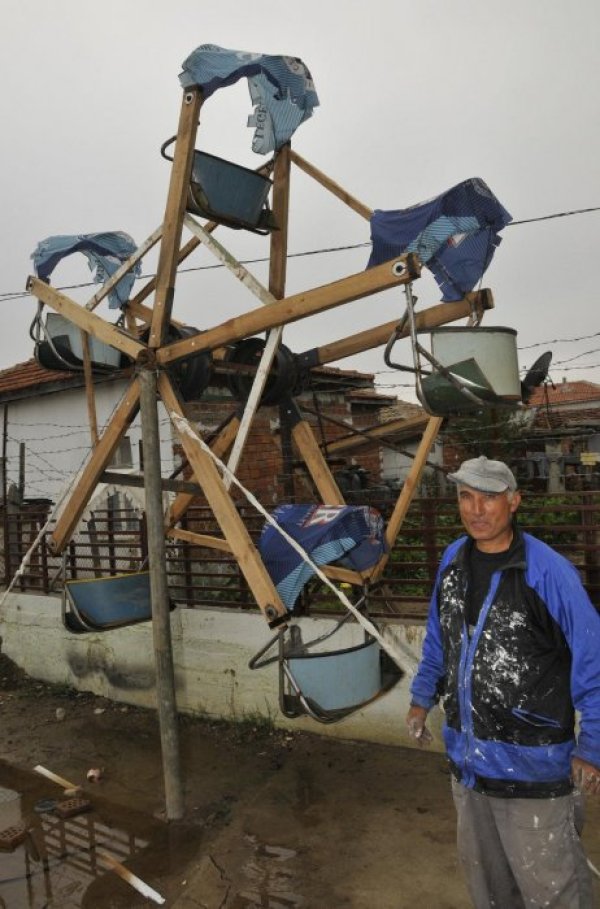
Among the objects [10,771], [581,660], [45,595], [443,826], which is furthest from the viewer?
[45,595]

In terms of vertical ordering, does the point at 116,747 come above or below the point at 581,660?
below

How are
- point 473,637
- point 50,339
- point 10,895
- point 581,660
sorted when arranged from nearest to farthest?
point 581,660
point 473,637
point 10,895
point 50,339

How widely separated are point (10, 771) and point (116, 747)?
856mm

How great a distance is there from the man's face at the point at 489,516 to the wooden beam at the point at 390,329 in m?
1.33

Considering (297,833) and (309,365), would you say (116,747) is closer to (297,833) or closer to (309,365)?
(297,833)

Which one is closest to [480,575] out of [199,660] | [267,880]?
[267,880]

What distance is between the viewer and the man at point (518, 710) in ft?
7.23

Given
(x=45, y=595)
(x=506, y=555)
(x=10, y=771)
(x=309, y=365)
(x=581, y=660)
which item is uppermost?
(x=309, y=365)

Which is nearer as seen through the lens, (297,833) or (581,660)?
(581,660)

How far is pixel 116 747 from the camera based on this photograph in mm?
5742

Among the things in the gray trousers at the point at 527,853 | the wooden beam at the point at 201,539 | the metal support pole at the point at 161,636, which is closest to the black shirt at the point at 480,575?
the gray trousers at the point at 527,853

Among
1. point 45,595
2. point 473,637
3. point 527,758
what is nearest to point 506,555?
point 473,637

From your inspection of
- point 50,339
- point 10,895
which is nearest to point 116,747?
point 10,895

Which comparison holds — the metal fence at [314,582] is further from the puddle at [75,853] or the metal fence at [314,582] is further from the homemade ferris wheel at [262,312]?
the puddle at [75,853]
